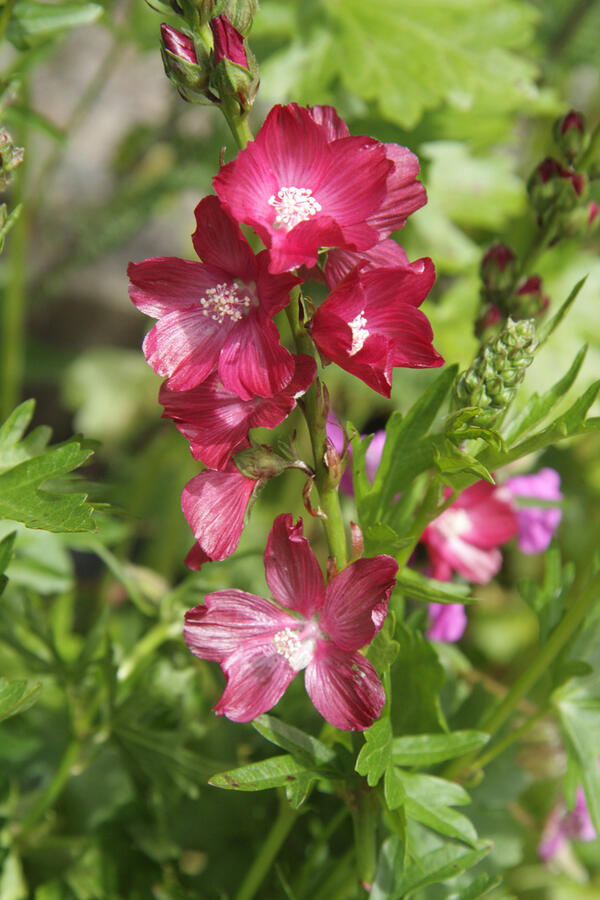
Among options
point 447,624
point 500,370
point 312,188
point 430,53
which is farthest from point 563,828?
point 430,53

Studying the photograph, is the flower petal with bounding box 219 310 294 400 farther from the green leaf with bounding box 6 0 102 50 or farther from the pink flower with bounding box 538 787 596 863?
the pink flower with bounding box 538 787 596 863

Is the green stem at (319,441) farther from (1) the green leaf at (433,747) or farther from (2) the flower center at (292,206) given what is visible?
(1) the green leaf at (433,747)

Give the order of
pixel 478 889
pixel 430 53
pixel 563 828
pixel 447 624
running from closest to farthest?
1. pixel 478 889
2. pixel 447 624
3. pixel 563 828
4. pixel 430 53

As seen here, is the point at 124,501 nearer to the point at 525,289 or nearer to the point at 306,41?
the point at 306,41

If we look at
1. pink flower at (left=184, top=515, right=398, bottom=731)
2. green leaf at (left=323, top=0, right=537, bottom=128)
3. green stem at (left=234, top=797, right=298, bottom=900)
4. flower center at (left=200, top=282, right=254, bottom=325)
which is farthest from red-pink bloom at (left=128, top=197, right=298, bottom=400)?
green leaf at (left=323, top=0, right=537, bottom=128)

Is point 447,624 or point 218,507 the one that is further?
point 447,624

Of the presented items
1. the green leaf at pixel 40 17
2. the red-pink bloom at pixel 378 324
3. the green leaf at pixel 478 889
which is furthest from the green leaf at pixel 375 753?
the green leaf at pixel 40 17

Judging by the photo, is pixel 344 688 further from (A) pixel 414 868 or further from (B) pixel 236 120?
(B) pixel 236 120
